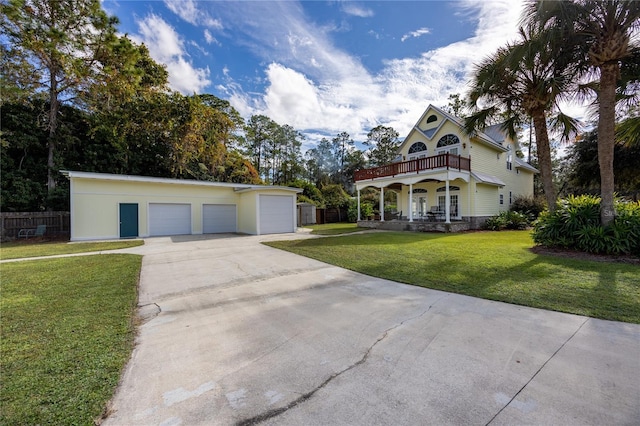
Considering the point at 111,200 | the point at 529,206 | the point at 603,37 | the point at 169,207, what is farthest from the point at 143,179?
the point at 529,206

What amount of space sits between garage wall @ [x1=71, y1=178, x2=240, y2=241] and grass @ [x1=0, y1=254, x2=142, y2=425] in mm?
8703

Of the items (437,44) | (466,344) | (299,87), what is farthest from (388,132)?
(466,344)

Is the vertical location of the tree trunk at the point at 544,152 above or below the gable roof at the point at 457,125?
below

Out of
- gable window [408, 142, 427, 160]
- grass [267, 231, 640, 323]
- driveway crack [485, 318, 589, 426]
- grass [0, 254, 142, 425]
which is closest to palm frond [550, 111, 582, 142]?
grass [267, 231, 640, 323]

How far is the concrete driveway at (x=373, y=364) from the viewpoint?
1939 millimetres

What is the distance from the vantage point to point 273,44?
12.2 metres

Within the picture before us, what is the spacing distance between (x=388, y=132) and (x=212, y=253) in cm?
3646

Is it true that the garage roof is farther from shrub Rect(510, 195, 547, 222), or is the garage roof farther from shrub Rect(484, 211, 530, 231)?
shrub Rect(510, 195, 547, 222)

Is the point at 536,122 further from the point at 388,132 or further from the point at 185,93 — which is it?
the point at 388,132

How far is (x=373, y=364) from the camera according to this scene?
8.46ft

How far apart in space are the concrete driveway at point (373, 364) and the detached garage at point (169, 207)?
1150cm

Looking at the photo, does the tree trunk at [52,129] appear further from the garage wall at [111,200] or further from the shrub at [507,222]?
the shrub at [507,222]

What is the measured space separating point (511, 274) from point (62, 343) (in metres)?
7.55

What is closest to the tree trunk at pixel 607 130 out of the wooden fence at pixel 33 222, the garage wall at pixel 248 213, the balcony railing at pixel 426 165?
the balcony railing at pixel 426 165
